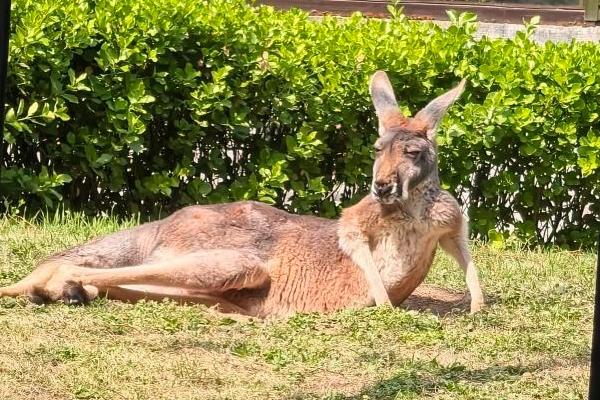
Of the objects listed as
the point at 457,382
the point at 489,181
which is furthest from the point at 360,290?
the point at 489,181

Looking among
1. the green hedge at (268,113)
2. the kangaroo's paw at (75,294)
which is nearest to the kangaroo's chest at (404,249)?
the kangaroo's paw at (75,294)

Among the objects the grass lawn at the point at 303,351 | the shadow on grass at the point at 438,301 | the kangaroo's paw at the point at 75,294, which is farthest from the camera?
the shadow on grass at the point at 438,301

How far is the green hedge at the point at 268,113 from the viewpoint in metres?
9.55

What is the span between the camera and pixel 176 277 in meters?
7.03

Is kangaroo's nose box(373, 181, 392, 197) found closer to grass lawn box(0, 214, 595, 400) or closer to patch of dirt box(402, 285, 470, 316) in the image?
grass lawn box(0, 214, 595, 400)

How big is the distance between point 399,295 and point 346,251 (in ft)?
1.42

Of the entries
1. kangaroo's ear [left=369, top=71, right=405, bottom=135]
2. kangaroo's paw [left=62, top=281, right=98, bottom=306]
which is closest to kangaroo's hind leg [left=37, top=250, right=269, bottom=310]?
kangaroo's paw [left=62, top=281, right=98, bottom=306]

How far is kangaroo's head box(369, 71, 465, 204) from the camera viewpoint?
711 centimetres

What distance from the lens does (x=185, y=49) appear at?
32.6 feet

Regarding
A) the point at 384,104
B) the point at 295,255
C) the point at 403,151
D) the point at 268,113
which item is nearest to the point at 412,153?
the point at 403,151

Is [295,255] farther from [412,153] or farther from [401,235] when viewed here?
[412,153]

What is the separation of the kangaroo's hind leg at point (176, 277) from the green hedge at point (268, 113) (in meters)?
2.60

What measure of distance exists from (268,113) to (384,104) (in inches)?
103

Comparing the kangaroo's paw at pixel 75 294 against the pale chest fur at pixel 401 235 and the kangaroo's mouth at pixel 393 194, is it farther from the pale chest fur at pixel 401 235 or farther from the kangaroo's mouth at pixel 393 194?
the kangaroo's mouth at pixel 393 194
